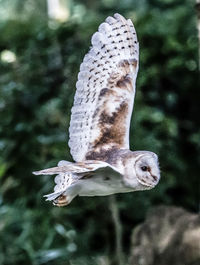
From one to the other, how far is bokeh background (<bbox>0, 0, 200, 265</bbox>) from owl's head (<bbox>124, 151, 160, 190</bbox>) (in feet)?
8.02

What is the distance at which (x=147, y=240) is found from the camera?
4.45 metres

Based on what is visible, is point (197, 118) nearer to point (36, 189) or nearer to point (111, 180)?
point (36, 189)

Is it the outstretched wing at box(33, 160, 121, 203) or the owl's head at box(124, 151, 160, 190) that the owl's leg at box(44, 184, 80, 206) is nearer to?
the outstretched wing at box(33, 160, 121, 203)

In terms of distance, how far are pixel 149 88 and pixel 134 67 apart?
3.14m

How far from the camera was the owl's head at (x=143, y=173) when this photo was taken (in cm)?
207

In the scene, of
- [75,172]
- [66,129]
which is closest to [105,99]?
[75,172]

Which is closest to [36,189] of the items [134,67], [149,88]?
[149,88]

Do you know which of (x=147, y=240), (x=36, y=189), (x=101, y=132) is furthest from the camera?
(x=36, y=189)

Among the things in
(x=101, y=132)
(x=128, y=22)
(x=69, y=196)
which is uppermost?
(x=128, y=22)

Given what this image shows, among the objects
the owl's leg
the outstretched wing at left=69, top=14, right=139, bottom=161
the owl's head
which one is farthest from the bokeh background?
the owl's head

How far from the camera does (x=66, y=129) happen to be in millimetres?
5086

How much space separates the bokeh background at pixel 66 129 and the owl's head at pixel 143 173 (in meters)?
2.44

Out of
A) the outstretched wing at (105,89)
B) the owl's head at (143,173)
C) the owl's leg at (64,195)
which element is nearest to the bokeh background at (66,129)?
the outstretched wing at (105,89)

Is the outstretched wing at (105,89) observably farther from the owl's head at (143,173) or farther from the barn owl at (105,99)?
the owl's head at (143,173)
